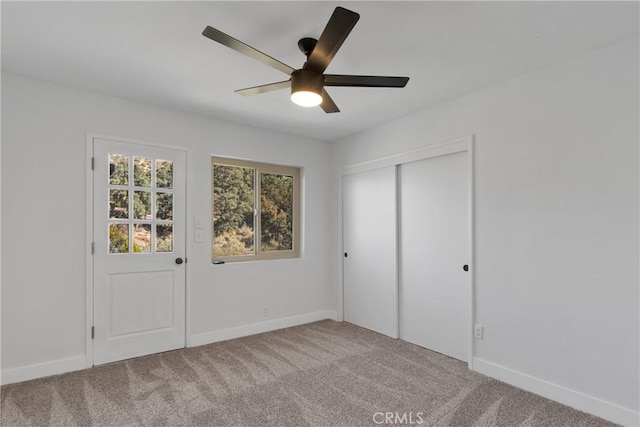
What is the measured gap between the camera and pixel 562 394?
2.41 metres

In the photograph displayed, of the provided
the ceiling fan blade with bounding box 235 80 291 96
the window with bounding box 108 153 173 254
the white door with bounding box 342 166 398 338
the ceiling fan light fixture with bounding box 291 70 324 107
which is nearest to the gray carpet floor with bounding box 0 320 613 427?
the white door with bounding box 342 166 398 338

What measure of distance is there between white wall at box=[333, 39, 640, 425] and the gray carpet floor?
258mm

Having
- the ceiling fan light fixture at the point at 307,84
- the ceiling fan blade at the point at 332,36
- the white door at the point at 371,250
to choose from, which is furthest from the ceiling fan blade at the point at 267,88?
the white door at the point at 371,250

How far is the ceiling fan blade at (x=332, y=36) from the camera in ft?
4.92

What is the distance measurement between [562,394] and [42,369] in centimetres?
389

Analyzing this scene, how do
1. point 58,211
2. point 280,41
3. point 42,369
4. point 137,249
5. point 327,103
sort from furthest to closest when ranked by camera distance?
1. point 137,249
2. point 58,211
3. point 42,369
4. point 327,103
5. point 280,41

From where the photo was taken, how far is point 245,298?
12.8 ft

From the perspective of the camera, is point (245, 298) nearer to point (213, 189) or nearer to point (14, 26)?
point (213, 189)

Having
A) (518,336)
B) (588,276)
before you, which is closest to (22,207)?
(518,336)

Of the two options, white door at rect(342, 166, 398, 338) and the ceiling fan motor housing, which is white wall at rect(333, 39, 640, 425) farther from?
the ceiling fan motor housing

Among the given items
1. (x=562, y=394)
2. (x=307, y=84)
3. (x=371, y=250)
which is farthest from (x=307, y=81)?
(x=562, y=394)

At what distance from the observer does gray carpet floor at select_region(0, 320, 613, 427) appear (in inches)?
86.7

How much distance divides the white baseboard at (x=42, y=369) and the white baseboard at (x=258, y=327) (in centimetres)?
96
